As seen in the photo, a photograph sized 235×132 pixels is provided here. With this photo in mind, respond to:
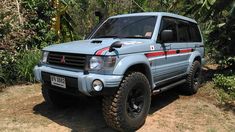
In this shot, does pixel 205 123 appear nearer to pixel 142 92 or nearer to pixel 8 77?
pixel 142 92

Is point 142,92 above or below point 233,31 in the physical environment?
below

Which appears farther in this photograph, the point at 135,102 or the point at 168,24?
the point at 168,24

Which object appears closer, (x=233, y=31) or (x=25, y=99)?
(x=25, y=99)

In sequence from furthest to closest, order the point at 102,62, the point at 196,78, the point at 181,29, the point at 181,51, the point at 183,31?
the point at 196,78, the point at 183,31, the point at 181,29, the point at 181,51, the point at 102,62

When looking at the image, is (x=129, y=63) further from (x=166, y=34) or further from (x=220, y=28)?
(x=220, y=28)

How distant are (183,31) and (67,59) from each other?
3.19 metres

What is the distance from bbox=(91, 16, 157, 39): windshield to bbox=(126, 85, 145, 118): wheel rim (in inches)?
44.1

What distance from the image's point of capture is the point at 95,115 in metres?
6.11

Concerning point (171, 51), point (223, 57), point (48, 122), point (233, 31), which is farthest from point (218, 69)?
point (48, 122)

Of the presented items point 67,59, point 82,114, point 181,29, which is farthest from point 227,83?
point 67,59

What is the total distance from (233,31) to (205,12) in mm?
1059

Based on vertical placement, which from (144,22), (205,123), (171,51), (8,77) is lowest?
(205,123)

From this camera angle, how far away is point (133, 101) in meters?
5.34

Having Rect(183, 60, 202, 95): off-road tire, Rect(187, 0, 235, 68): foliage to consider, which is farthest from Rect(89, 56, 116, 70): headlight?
Rect(187, 0, 235, 68): foliage
